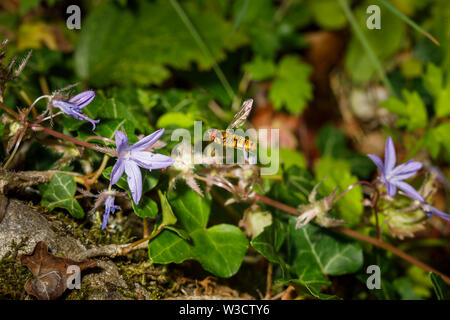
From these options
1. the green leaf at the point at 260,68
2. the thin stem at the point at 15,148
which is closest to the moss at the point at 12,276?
the thin stem at the point at 15,148

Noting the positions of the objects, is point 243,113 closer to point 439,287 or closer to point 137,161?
point 137,161

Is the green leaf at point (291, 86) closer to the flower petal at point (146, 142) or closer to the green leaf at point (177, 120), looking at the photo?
the green leaf at point (177, 120)

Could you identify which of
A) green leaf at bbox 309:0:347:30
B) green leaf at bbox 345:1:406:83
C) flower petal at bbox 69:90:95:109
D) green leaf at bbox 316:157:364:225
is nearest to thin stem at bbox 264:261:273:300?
green leaf at bbox 316:157:364:225
